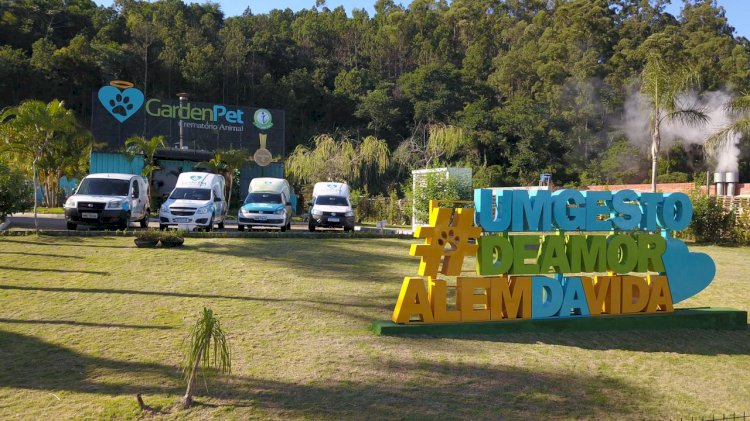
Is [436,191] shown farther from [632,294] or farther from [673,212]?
[632,294]

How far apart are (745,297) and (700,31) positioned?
70646mm

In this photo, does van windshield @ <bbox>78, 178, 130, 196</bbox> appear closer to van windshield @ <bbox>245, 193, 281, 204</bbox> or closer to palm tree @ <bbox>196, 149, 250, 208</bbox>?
van windshield @ <bbox>245, 193, 281, 204</bbox>

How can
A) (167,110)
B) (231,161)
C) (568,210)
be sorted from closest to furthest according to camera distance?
(568,210), (231,161), (167,110)

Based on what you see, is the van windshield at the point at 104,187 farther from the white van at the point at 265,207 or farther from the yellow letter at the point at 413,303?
the yellow letter at the point at 413,303

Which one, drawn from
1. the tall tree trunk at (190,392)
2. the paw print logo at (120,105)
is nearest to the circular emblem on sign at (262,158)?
the paw print logo at (120,105)

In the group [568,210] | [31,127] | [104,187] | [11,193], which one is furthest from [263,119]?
[568,210]

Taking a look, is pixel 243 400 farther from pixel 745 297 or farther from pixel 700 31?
pixel 700 31

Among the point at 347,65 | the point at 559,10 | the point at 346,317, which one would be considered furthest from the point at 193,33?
the point at 346,317

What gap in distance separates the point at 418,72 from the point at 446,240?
66.6 m

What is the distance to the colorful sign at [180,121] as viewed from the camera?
3441cm

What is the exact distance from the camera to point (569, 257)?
8.45 metres

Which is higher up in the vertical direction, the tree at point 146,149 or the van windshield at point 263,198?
the tree at point 146,149

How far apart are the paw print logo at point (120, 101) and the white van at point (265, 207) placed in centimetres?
1685

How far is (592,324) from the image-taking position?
8.56 m
